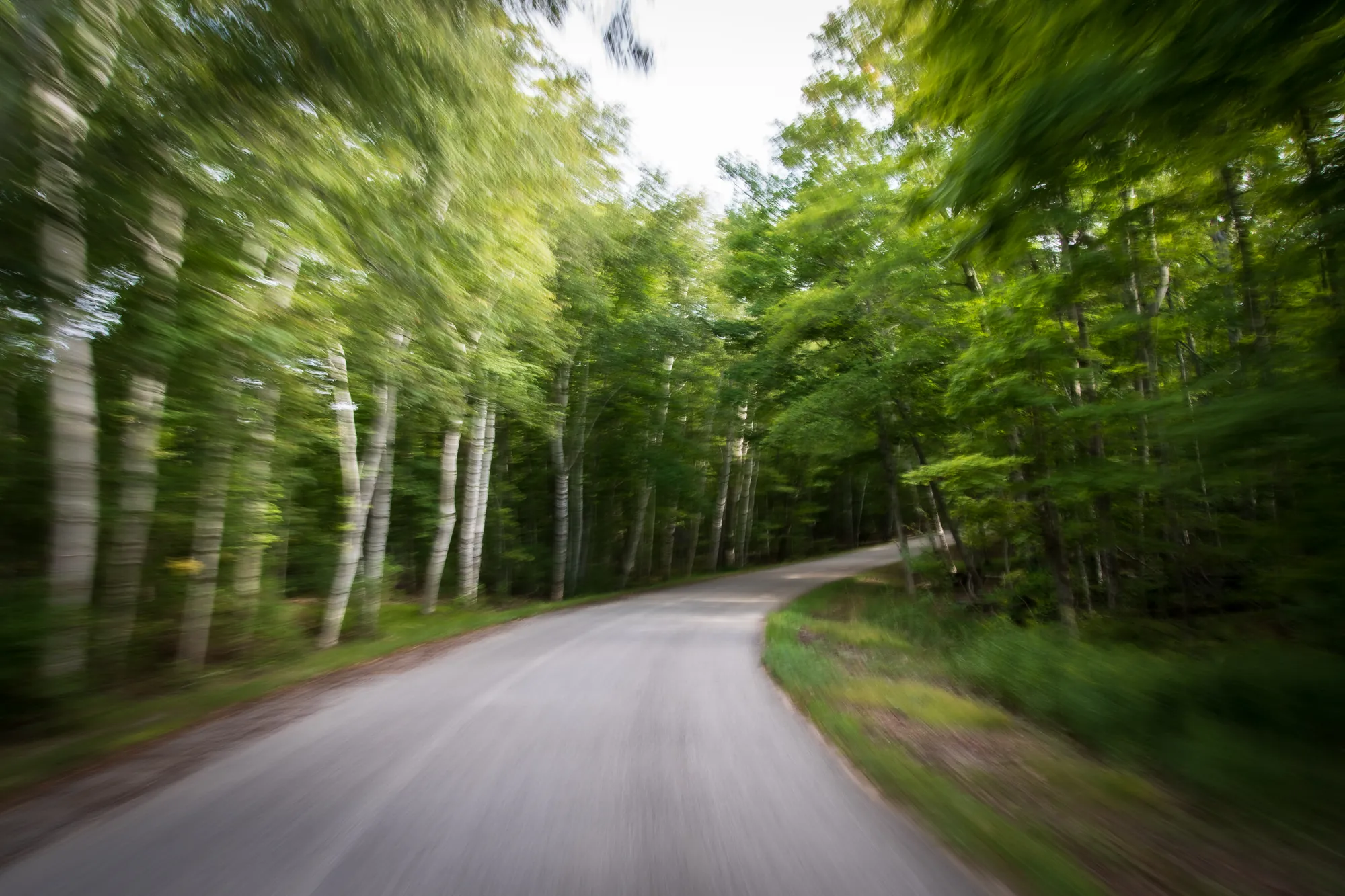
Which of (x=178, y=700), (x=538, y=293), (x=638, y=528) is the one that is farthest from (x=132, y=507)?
(x=638, y=528)

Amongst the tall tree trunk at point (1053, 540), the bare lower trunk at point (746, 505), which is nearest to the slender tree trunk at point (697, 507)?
the bare lower trunk at point (746, 505)

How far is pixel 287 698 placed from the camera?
7074 mm

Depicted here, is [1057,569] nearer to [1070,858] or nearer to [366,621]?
[1070,858]

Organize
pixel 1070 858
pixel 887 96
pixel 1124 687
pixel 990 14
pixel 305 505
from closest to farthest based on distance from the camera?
pixel 1070 858
pixel 990 14
pixel 1124 687
pixel 887 96
pixel 305 505

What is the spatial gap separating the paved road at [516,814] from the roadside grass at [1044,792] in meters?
0.36

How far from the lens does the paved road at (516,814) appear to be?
3.07 m

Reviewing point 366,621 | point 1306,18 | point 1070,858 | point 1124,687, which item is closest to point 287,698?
point 366,621

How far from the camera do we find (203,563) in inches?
328

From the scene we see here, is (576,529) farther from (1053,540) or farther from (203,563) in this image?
(1053,540)

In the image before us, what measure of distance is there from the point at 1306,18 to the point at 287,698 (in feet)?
31.4

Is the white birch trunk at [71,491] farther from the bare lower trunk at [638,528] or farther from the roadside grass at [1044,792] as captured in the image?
the bare lower trunk at [638,528]

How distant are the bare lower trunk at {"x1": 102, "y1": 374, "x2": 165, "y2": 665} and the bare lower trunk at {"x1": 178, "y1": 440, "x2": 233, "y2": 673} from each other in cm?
84

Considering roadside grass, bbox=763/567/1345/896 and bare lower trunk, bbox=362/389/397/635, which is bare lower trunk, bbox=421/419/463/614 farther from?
roadside grass, bbox=763/567/1345/896

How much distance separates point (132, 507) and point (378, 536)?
5443mm
